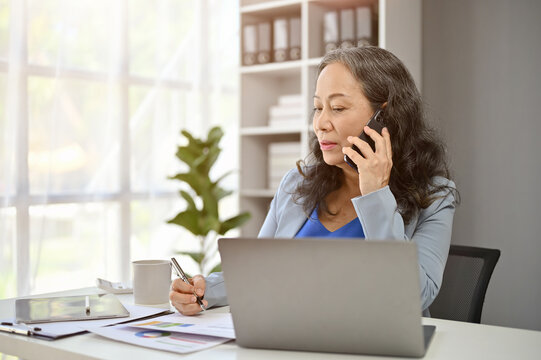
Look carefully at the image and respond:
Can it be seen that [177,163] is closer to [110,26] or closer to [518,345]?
[110,26]

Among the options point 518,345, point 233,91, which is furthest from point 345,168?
point 233,91

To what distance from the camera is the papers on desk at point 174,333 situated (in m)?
1.07

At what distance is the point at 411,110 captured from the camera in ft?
5.92

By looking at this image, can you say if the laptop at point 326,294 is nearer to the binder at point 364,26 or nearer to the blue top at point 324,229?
the blue top at point 324,229

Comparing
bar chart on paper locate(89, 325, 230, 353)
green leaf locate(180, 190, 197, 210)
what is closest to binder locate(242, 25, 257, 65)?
green leaf locate(180, 190, 197, 210)

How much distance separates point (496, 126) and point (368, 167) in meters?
1.75

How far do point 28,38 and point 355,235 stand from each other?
2.18 meters

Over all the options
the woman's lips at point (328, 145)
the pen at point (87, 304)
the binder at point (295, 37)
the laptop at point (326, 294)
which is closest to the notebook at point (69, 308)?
the pen at point (87, 304)

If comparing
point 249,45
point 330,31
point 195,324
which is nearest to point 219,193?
point 249,45

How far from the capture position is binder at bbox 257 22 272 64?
356 cm

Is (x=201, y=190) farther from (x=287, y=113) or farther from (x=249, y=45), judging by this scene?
(x=249, y=45)

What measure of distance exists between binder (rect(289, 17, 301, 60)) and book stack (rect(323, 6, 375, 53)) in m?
0.17

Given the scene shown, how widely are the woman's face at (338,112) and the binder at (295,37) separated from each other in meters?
1.74

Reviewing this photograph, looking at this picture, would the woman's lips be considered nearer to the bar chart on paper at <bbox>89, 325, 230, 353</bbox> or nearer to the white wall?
the bar chart on paper at <bbox>89, 325, 230, 353</bbox>
